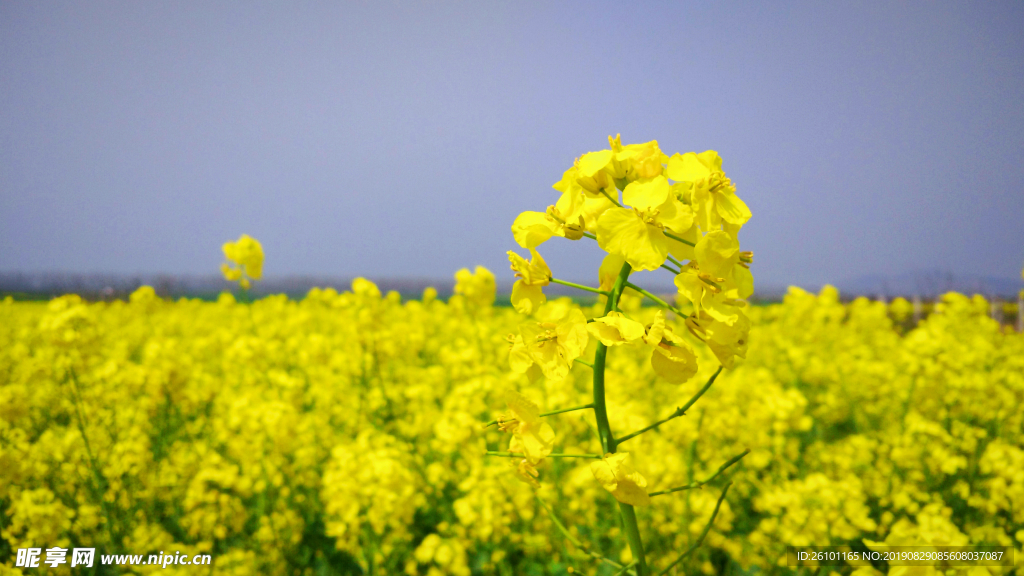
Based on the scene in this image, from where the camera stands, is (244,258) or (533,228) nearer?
(533,228)

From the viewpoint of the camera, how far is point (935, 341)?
12.3 feet

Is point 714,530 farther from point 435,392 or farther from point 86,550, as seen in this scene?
point 86,550

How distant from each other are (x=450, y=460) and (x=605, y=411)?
284 centimetres

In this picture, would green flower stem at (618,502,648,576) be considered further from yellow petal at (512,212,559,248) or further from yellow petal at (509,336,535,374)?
yellow petal at (512,212,559,248)

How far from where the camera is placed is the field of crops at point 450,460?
2707 millimetres

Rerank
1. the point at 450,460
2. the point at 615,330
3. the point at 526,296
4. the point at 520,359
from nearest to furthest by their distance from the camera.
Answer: the point at 615,330 < the point at 520,359 < the point at 526,296 < the point at 450,460

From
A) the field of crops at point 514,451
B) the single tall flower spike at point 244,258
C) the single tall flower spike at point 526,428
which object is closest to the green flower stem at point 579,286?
the field of crops at point 514,451

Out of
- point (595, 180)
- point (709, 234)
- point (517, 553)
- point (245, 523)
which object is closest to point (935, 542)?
point (709, 234)

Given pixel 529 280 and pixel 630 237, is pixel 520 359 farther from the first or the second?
pixel 630 237

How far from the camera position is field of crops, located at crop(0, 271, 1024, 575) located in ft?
8.88

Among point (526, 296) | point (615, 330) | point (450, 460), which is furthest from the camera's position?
point (450, 460)

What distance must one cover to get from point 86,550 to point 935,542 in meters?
4.01

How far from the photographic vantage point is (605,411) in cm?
109

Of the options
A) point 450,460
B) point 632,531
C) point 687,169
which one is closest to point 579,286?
point 687,169
